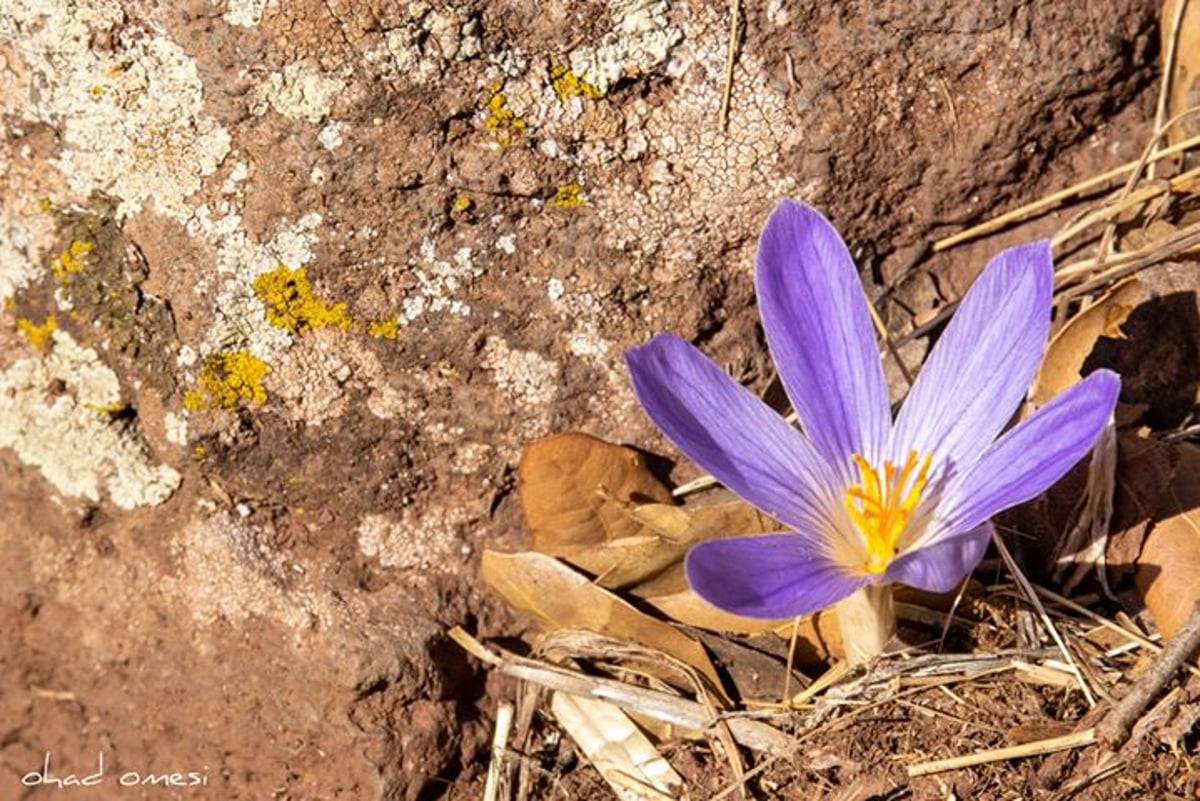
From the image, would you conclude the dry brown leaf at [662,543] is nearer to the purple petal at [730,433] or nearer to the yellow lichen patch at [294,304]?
the purple petal at [730,433]

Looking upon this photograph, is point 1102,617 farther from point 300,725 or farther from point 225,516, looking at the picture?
point 225,516

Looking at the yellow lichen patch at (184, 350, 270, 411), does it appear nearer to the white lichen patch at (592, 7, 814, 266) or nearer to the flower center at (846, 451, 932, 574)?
the white lichen patch at (592, 7, 814, 266)

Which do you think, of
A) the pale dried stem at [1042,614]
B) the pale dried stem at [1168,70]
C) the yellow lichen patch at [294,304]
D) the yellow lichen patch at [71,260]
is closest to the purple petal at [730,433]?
the pale dried stem at [1042,614]

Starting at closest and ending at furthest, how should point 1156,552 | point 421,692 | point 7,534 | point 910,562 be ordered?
point 910,562 → point 1156,552 → point 421,692 → point 7,534

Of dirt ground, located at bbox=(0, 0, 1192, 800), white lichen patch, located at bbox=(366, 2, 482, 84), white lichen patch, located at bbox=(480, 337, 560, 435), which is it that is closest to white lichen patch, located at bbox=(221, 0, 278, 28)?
dirt ground, located at bbox=(0, 0, 1192, 800)

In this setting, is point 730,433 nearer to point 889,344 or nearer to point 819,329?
point 819,329

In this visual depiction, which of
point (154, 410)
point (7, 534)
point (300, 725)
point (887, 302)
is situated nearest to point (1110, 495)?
point (887, 302)
